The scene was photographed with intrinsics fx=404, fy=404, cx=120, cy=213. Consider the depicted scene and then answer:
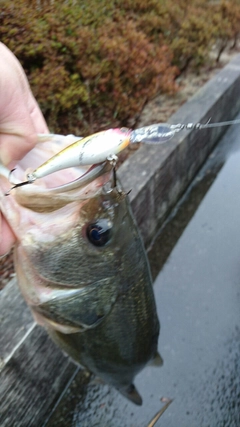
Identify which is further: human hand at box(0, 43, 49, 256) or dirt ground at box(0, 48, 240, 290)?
dirt ground at box(0, 48, 240, 290)

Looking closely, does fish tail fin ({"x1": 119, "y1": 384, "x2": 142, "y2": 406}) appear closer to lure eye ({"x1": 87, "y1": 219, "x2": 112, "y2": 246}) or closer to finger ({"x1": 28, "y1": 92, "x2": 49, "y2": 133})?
lure eye ({"x1": 87, "y1": 219, "x2": 112, "y2": 246})

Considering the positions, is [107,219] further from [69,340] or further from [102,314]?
[69,340]

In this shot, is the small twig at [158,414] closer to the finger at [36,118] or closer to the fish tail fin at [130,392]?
the fish tail fin at [130,392]

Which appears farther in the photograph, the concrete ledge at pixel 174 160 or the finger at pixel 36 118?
the concrete ledge at pixel 174 160

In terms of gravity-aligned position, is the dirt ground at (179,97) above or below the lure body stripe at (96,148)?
below

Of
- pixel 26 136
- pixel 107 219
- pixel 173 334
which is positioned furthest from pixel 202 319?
pixel 26 136

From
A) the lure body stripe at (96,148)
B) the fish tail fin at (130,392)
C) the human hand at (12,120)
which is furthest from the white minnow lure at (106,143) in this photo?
the fish tail fin at (130,392)

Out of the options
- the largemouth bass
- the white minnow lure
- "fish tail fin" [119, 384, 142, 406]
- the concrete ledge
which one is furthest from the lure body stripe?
the concrete ledge
